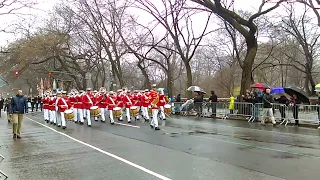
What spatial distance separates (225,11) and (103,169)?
17045 mm

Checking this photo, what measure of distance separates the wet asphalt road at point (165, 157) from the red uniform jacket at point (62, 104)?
4.99 meters

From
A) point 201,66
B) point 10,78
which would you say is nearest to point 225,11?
point 10,78

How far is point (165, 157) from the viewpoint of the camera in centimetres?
931

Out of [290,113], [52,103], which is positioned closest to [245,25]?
[290,113]

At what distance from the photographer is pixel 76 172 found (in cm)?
789

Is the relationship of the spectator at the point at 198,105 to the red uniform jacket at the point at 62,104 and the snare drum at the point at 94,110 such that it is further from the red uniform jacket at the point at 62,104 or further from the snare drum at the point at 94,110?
the red uniform jacket at the point at 62,104

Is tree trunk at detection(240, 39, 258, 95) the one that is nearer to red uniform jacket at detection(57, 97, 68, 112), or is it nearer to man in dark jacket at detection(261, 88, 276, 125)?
man in dark jacket at detection(261, 88, 276, 125)

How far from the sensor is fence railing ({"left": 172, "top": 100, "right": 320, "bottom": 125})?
17.8 meters

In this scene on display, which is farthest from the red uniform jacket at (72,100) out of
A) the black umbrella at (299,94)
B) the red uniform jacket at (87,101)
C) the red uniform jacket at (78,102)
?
the black umbrella at (299,94)

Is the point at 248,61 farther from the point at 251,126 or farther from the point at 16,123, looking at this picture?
the point at 16,123

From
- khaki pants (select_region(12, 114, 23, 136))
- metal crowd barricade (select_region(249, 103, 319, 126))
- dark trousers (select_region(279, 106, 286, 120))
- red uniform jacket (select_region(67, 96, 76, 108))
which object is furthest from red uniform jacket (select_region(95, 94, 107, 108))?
dark trousers (select_region(279, 106, 286, 120))

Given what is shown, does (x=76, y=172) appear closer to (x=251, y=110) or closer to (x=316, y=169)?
(x=316, y=169)

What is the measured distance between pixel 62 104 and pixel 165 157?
1116 cm

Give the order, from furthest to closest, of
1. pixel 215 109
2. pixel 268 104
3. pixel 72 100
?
1. pixel 215 109
2. pixel 72 100
3. pixel 268 104
